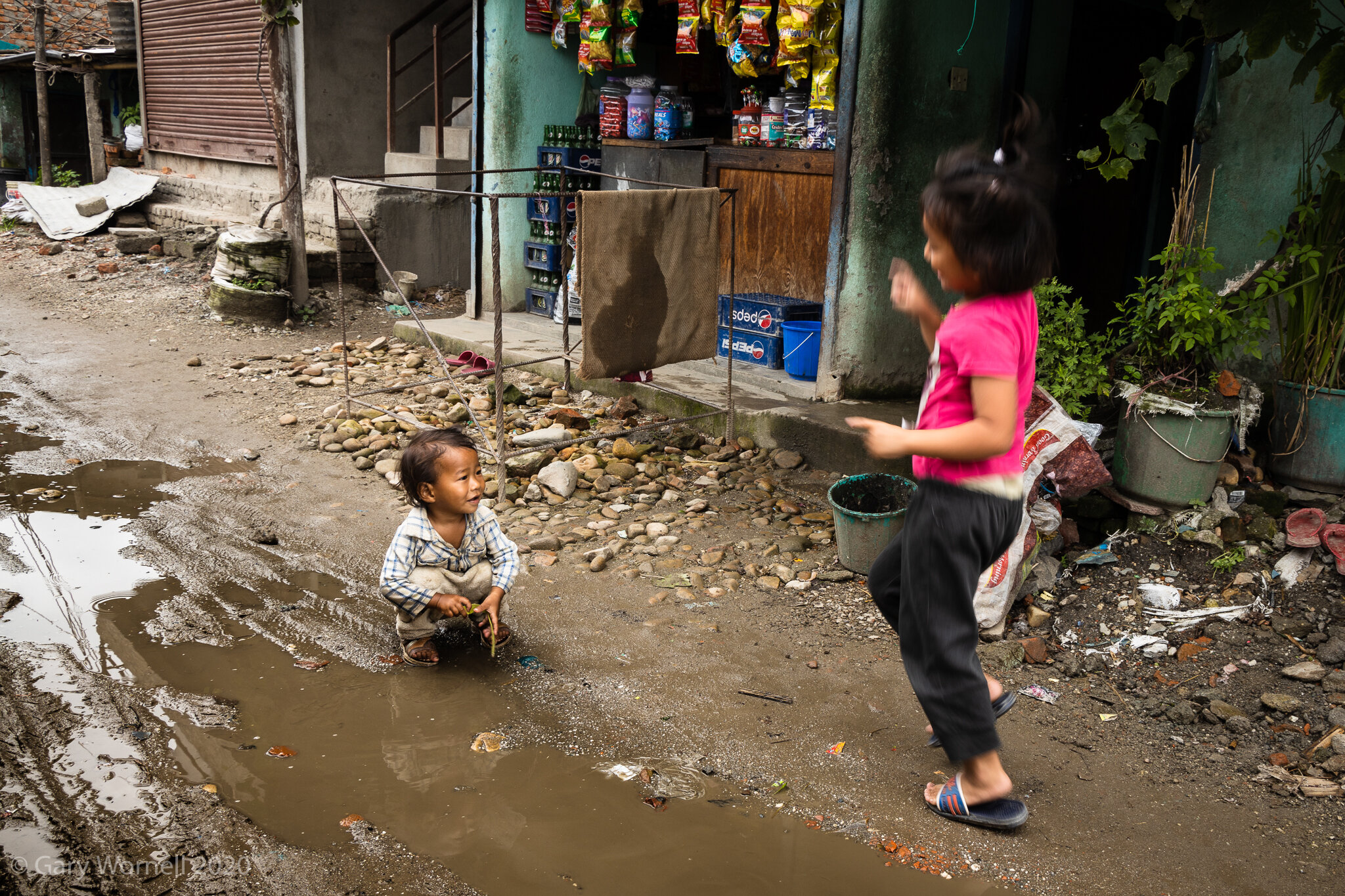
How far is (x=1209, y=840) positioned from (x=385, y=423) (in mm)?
4699

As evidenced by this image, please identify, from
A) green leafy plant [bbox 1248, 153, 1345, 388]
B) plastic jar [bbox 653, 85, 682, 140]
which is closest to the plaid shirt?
green leafy plant [bbox 1248, 153, 1345, 388]

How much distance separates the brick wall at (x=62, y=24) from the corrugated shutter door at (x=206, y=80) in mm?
3524

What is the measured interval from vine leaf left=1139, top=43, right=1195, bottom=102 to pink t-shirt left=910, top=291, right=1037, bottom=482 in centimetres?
212

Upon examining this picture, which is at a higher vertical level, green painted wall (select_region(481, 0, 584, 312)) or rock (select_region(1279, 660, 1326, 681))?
green painted wall (select_region(481, 0, 584, 312))

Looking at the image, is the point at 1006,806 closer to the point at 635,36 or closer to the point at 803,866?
the point at 803,866

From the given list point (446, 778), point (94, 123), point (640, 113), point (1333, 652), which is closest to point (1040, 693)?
point (1333, 652)

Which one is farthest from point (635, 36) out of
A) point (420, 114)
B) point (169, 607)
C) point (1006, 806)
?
point (1006, 806)

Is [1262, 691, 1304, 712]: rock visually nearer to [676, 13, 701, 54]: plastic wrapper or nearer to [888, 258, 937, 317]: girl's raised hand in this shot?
[888, 258, 937, 317]: girl's raised hand

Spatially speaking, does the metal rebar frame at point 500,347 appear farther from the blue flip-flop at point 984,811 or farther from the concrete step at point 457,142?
the concrete step at point 457,142

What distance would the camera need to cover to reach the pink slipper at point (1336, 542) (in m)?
3.55

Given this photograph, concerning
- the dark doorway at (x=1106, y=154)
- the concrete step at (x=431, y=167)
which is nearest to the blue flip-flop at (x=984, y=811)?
the dark doorway at (x=1106, y=154)

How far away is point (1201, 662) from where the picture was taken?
3.33 m

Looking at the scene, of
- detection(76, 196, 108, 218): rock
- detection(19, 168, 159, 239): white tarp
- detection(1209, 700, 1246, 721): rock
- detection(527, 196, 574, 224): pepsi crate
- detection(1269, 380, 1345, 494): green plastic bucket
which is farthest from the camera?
detection(76, 196, 108, 218): rock

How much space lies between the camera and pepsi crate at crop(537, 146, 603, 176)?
7.78 meters
